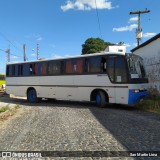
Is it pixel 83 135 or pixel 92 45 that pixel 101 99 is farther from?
pixel 92 45

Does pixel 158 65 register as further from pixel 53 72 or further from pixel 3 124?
pixel 3 124

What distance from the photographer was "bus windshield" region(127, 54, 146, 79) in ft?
46.4

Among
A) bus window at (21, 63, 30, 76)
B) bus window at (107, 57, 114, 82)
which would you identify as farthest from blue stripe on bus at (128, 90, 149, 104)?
bus window at (21, 63, 30, 76)

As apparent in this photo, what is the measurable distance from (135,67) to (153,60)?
13.8 feet

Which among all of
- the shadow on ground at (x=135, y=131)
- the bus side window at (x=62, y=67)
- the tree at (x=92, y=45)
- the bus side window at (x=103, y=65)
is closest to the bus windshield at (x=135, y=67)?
the bus side window at (x=103, y=65)

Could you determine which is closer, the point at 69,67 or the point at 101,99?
the point at 101,99

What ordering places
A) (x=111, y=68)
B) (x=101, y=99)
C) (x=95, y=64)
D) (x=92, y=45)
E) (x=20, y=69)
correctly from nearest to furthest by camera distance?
(x=111, y=68), (x=101, y=99), (x=95, y=64), (x=20, y=69), (x=92, y=45)

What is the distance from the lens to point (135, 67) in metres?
14.6

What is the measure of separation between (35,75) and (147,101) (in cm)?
798

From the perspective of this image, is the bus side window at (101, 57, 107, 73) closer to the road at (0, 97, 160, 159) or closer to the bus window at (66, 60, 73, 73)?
the bus window at (66, 60, 73, 73)

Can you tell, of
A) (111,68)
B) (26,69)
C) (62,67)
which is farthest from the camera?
(26,69)

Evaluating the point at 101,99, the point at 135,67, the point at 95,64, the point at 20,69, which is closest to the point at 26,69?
the point at 20,69

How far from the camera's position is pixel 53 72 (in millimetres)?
18047

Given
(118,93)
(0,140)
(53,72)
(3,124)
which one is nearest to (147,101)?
(118,93)
